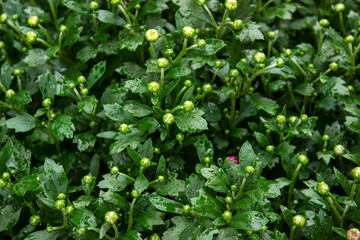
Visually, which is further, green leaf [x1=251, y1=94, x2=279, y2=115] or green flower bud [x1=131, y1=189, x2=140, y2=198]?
green leaf [x1=251, y1=94, x2=279, y2=115]

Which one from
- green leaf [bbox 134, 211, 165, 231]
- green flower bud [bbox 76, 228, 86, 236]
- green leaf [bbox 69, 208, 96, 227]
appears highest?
green leaf [bbox 69, 208, 96, 227]

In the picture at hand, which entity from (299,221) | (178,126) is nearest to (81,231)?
(178,126)

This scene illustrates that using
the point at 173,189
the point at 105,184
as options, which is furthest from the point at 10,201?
the point at 173,189

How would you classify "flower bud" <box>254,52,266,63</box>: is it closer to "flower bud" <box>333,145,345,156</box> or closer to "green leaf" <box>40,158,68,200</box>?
"flower bud" <box>333,145,345,156</box>

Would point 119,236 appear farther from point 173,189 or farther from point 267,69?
point 267,69

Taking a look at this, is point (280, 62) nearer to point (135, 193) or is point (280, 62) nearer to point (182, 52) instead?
point (182, 52)

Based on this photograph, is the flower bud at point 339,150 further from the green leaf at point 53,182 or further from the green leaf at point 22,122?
the green leaf at point 22,122

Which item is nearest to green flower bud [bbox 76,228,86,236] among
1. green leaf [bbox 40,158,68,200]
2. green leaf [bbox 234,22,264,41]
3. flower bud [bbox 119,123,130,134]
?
green leaf [bbox 40,158,68,200]
